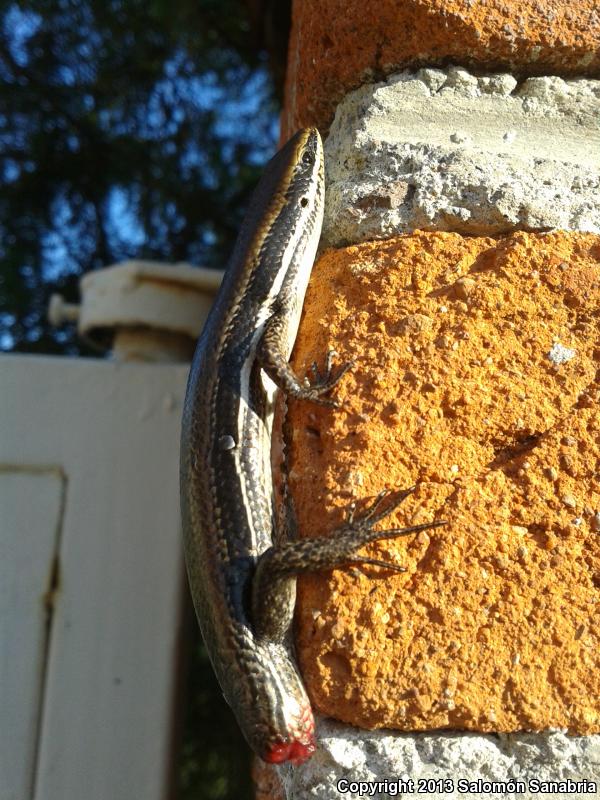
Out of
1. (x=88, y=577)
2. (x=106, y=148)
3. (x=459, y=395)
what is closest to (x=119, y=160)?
Result: (x=106, y=148)

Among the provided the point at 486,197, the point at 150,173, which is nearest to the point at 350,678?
the point at 486,197

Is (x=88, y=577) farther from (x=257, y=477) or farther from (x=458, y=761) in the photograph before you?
(x=458, y=761)

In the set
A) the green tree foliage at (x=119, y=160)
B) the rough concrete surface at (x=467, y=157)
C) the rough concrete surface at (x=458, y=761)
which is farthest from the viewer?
the green tree foliage at (x=119, y=160)

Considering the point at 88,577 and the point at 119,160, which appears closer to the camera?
the point at 88,577

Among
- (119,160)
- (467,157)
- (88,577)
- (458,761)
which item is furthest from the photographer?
(119,160)

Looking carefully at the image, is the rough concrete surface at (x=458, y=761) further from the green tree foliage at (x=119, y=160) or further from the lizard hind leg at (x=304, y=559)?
the green tree foliage at (x=119, y=160)

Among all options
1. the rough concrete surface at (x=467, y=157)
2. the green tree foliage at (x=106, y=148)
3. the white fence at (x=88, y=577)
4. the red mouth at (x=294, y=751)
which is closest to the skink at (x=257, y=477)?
the red mouth at (x=294, y=751)

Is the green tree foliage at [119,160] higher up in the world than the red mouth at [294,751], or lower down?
higher up
